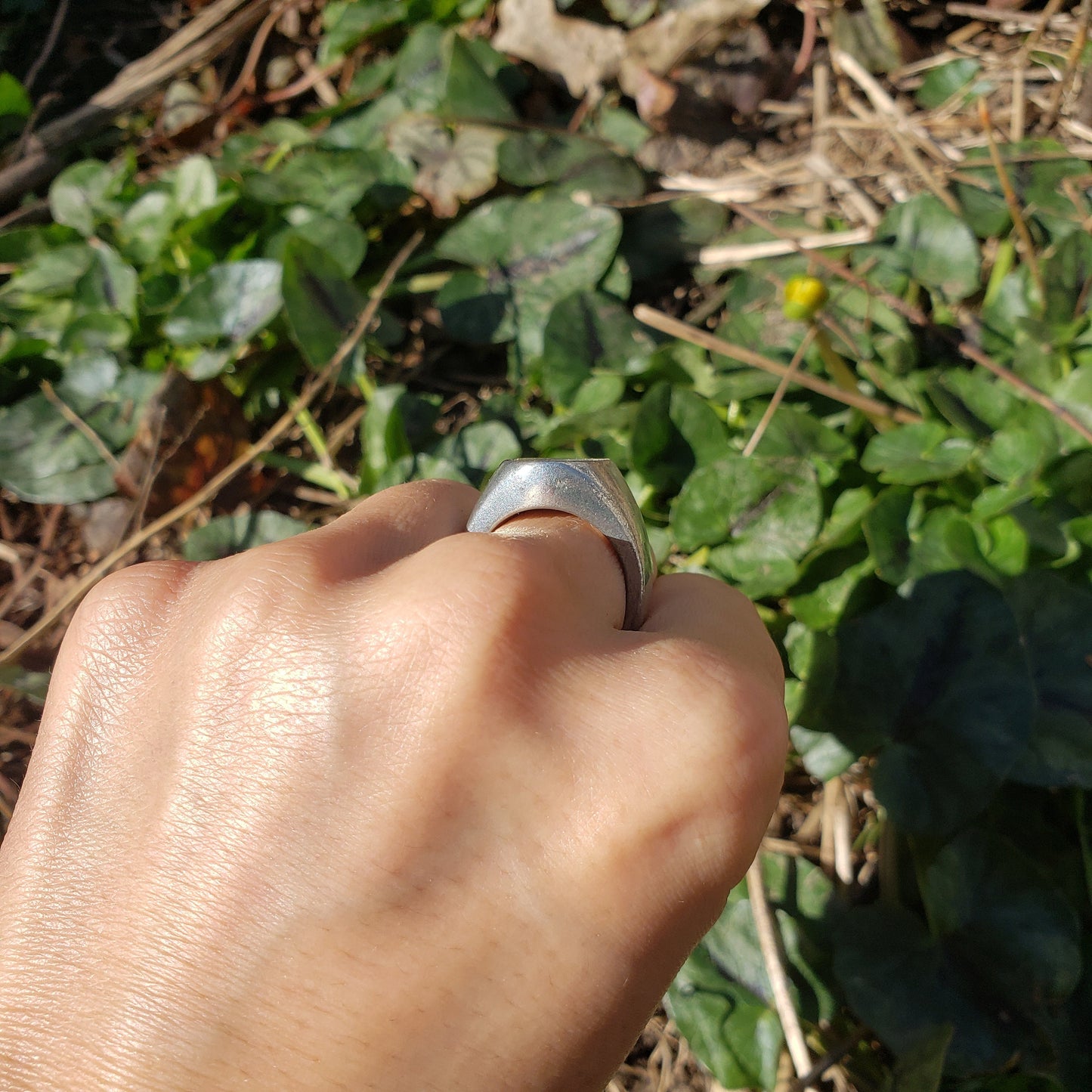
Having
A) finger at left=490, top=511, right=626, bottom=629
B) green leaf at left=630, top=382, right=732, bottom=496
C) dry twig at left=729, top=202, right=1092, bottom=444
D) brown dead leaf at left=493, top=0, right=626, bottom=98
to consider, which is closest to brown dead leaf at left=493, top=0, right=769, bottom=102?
brown dead leaf at left=493, top=0, right=626, bottom=98

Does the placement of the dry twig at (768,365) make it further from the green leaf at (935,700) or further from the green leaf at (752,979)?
the green leaf at (752,979)

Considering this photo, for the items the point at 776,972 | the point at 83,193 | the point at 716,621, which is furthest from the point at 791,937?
the point at 83,193

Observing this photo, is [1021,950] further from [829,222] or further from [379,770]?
[829,222]

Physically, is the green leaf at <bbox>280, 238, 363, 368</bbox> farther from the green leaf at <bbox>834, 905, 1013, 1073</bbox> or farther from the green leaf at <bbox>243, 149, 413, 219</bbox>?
the green leaf at <bbox>834, 905, 1013, 1073</bbox>

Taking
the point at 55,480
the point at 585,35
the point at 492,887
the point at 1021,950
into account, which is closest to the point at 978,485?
the point at 1021,950

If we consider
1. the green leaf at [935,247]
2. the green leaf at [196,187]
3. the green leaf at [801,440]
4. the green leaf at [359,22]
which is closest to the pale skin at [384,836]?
the green leaf at [801,440]

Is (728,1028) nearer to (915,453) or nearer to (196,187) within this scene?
(915,453)
